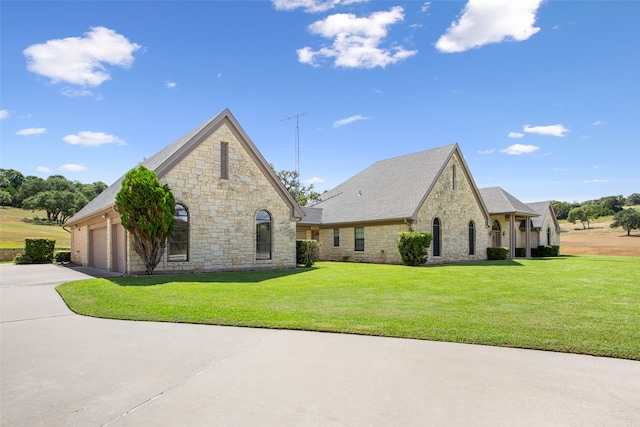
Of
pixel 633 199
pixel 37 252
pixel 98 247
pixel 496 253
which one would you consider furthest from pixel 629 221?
pixel 37 252

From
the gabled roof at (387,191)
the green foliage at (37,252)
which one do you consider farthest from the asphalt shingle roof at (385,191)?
the green foliage at (37,252)

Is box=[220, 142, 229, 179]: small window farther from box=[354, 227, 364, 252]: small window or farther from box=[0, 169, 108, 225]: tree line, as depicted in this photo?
box=[0, 169, 108, 225]: tree line

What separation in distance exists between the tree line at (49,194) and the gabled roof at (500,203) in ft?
209

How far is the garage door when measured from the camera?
2025cm

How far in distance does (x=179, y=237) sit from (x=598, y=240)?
6344 cm

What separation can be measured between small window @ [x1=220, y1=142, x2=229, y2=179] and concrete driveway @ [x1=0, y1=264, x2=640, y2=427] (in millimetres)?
11783

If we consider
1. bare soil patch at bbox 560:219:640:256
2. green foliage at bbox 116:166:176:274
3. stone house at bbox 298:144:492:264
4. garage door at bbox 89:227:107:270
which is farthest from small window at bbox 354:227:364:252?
bare soil patch at bbox 560:219:640:256

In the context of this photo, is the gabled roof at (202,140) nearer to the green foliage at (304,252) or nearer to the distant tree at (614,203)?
the green foliage at (304,252)

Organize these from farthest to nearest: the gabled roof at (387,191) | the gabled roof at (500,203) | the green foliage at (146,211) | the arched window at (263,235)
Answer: the gabled roof at (500,203) → the gabled roof at (387,191) → the arched window at (263,235) → the green foliage at (146,211)

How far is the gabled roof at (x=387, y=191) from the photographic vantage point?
2290 centimetres

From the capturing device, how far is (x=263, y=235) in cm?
1898

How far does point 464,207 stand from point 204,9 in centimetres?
1980

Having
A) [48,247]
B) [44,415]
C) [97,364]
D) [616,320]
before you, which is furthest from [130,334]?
[48,247]

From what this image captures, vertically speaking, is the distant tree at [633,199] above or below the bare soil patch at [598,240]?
above
